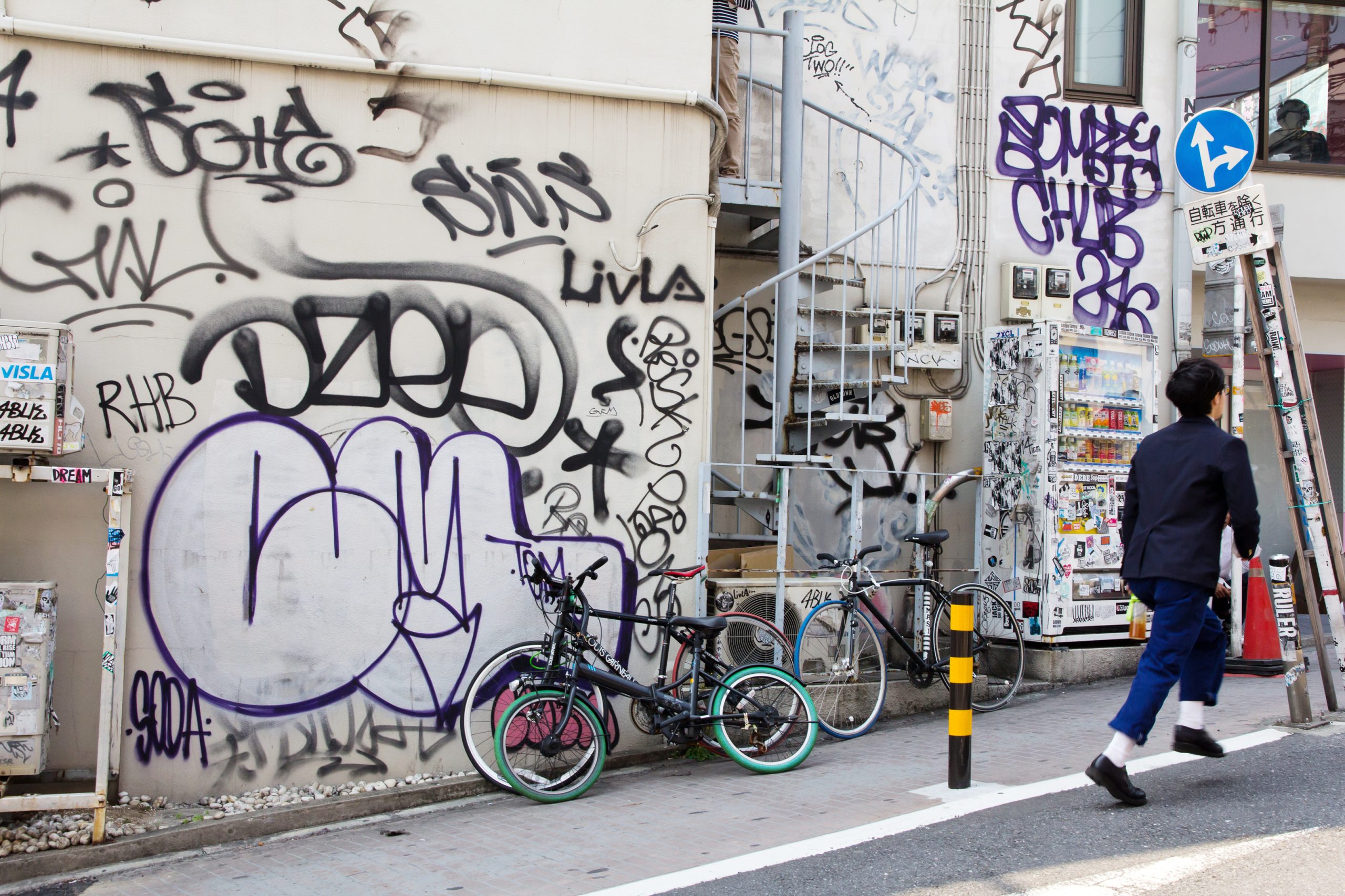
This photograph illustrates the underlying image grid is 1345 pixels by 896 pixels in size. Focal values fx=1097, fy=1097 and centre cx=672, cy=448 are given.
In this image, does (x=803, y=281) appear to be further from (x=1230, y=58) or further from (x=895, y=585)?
(x=1230, y=58)

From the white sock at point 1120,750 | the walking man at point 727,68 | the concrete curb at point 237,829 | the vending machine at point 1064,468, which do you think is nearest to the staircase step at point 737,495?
the concrete curb at point 237,829

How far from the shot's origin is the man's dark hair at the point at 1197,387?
4.95 metres

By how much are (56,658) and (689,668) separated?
339 centimetres

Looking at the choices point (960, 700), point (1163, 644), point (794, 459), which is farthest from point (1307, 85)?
point (960, 700)

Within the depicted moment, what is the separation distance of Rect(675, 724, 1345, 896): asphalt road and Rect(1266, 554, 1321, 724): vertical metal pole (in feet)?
3.06

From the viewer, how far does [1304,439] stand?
254 inches

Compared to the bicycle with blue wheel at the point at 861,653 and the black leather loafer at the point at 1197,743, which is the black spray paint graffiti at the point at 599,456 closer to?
the bicycle with blue wheel at the point at 861,653

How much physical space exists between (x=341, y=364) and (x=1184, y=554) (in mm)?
4455

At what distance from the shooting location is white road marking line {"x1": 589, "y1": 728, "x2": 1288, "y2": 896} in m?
4.39

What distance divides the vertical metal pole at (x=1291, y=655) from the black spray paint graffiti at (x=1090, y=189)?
149 inches

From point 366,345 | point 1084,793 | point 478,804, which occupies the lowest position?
point 478,804

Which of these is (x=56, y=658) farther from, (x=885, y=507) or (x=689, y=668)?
(x=885, y=507)

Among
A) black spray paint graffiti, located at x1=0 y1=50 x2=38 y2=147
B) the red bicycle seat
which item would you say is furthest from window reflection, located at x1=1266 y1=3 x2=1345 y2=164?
black spray paint graffiti, located at x1=0 y1=50 x2=38 y2=147

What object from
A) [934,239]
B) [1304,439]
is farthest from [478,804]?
[934,239]
